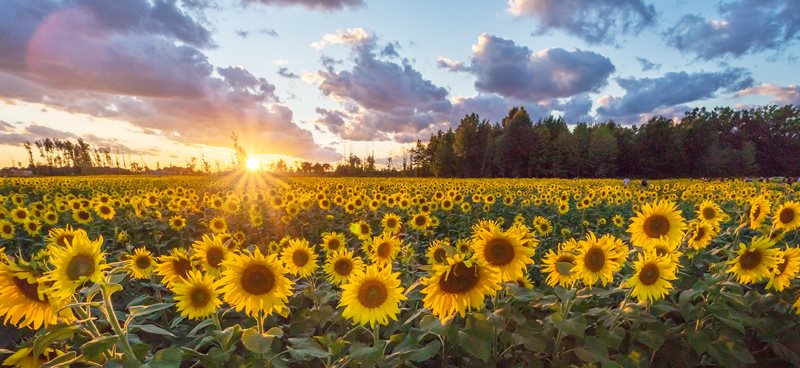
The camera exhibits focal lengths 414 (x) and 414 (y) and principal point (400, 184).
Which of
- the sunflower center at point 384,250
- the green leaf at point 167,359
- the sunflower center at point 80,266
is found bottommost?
the green leaf at point 167,359

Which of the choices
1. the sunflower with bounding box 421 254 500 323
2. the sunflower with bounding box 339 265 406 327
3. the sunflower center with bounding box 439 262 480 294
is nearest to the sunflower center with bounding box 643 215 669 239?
the sunflower with bounding box 421 254 500 323

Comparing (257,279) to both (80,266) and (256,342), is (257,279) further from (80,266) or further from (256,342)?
(80,266)

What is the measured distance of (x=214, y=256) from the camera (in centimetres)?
348

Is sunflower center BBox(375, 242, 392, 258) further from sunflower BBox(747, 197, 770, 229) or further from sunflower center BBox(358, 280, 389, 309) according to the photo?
sunflower BBox(747, 197, 770, 229)

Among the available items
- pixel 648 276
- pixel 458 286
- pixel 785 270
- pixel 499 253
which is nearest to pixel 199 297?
pixel 458 286

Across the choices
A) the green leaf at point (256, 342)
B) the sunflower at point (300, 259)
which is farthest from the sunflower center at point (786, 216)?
the green leaf at point (256, 342)

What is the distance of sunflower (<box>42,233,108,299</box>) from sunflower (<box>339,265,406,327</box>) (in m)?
1.36

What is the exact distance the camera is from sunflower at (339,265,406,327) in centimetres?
257

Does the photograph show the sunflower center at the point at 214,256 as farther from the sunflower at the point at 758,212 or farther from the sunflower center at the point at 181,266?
the sunflower at the point at 758,212

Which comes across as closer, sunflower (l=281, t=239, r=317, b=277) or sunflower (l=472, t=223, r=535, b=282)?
sunflower (l=472, t=223, r=535, b=282)

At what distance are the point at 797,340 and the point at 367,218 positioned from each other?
8164 millimetres

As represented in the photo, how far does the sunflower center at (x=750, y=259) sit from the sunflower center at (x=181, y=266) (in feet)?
14.1

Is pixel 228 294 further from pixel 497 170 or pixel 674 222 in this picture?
pixel 497 170

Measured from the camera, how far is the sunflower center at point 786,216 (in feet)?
13.2
